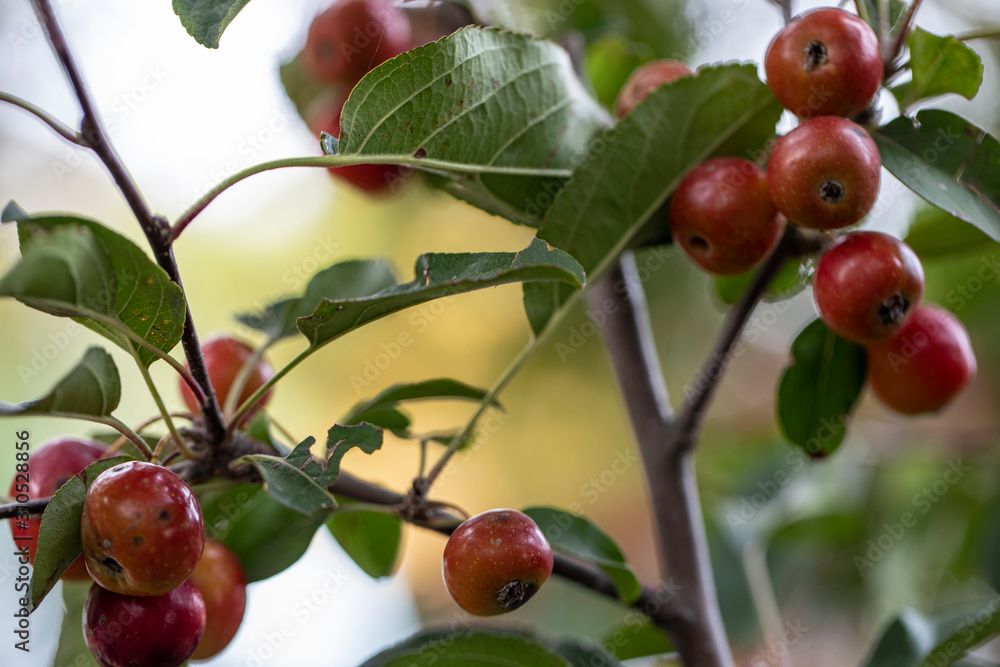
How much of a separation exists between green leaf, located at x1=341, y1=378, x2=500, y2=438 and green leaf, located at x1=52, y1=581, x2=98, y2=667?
429 millimetres

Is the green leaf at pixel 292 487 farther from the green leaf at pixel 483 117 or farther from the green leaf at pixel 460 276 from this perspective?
the green leaf at pixel 483 117

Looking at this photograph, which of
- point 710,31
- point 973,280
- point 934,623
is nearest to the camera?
point 934,623

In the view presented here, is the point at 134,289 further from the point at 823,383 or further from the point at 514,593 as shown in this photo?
the point at 823,383

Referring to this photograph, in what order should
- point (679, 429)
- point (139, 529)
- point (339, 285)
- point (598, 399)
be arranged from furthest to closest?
point (598, 399), point (679, 429), point (339, 285), point (139, 529)

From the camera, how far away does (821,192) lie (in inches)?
27.0

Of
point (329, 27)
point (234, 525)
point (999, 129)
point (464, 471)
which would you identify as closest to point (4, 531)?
point (234, 525)

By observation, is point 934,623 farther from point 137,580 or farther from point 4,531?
point 4,531

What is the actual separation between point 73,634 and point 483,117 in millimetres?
840

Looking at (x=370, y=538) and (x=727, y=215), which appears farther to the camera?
(x=370, y=538)

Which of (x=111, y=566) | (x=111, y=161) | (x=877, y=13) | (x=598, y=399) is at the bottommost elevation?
(x=598, y=399)

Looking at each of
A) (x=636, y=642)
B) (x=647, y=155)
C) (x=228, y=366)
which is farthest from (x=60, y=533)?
(x=636, y=642)

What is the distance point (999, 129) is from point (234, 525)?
2226 mm

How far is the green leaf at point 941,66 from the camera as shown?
763 mm

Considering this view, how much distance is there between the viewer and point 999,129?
2.14m
